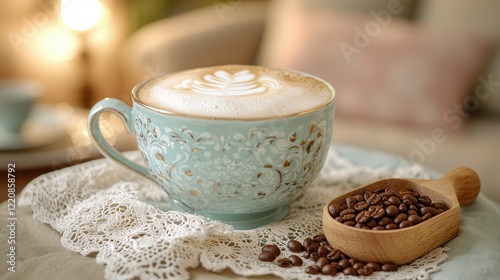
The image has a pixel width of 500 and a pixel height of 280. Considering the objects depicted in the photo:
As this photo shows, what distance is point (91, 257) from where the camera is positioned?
2.16 feet

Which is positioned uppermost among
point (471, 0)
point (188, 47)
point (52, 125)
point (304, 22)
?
point (471, 0)

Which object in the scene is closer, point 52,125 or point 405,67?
point 52,125

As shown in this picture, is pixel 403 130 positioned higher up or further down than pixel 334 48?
further down

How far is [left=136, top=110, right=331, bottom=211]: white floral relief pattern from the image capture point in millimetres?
649

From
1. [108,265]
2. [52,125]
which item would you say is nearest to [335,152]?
[108,265]

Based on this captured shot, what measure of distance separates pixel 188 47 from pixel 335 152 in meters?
0.95

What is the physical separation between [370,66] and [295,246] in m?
1.05

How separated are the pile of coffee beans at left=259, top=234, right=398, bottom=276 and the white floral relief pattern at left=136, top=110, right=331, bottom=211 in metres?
0.07

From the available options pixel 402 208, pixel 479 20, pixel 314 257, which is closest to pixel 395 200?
pixel 402 208

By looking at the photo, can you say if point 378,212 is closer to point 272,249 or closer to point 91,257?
point 272,249

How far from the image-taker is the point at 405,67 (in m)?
1.59

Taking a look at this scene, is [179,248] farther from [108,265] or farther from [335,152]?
[335,152]

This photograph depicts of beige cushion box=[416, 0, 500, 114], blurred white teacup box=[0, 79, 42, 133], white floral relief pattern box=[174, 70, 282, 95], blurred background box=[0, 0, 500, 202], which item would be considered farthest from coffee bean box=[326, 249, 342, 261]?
beige cushion box=[416, 0, 500, 114]

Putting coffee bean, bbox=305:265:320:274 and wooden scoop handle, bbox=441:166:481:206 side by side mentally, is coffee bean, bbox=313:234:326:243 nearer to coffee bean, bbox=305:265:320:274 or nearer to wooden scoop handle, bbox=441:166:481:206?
coffee bean, bbox=305:265:320:274
